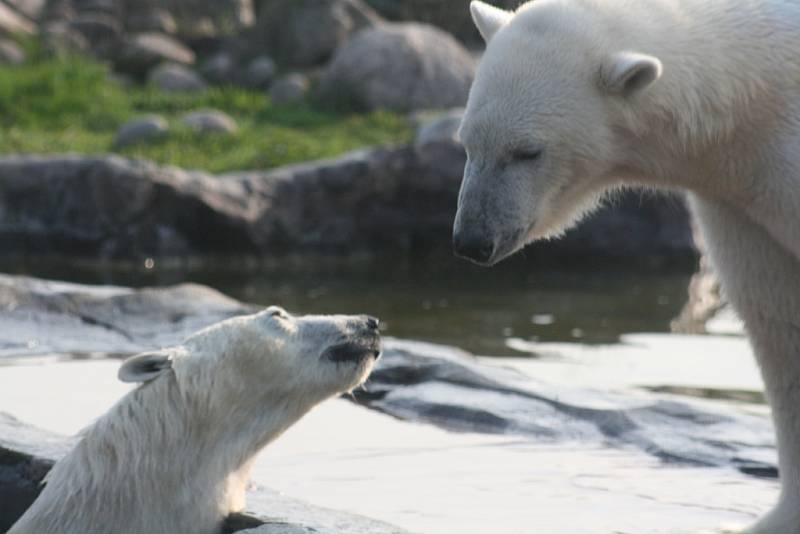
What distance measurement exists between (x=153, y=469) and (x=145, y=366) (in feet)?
0.78

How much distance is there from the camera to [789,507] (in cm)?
400

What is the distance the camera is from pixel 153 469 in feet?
11.2

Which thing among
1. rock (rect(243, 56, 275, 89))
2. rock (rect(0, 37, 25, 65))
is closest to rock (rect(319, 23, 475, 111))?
rock (rect(243, 56, 275, 89))

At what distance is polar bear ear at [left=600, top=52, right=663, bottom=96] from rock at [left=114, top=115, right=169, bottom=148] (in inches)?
321

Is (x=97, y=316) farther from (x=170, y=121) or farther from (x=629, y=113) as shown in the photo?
(x=170, y=121)

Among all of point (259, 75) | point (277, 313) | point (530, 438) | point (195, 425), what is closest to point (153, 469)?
point (195, 425)

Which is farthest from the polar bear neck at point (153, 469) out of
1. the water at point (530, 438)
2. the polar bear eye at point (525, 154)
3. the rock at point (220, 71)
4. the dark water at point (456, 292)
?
the rock at point (220, 71)

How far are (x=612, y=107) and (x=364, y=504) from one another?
1.36 metres

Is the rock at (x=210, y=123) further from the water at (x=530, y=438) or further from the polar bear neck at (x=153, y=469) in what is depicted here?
the polar bear neck at (x=153, y=469)

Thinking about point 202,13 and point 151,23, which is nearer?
point 151,23

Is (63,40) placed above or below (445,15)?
below

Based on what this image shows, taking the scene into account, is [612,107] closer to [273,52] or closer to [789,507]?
[789,507]

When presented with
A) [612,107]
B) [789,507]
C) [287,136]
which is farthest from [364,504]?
[287,136]

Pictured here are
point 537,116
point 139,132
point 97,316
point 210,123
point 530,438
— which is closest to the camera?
point 537,116
